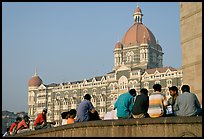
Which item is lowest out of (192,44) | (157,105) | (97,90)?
(157,105)

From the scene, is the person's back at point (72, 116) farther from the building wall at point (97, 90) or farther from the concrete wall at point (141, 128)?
the building wall at point (97, 90)

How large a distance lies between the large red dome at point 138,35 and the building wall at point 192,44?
66.5m

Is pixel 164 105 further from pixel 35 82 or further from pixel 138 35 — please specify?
pixel 35 82

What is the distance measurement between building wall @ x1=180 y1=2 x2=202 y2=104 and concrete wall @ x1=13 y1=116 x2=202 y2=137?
3376 millimetres

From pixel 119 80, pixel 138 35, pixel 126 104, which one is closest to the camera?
pixel 126 104

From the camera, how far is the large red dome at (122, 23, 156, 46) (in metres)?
80.2

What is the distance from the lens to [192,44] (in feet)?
38.4

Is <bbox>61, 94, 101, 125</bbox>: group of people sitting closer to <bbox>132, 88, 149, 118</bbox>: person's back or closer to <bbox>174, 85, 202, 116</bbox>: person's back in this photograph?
<bbox>132, 88, 149, 118</bbox>: person's back

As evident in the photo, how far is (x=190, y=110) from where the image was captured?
26.5 ft

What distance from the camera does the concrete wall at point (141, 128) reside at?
7.55 meters

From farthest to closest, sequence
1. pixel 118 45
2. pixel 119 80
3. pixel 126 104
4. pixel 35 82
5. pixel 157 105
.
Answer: pixel 35 82
pixel 118 45
pixel 119 80
pixel 126 104
pixel 157 105

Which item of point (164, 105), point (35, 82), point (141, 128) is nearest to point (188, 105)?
point (164, 105)

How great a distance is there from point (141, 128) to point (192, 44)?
4276mm

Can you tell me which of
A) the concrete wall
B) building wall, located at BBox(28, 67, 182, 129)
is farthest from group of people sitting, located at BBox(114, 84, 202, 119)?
building wall, located at BBox(28, 67, 182, 129)
